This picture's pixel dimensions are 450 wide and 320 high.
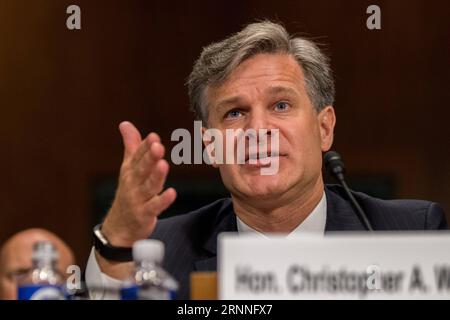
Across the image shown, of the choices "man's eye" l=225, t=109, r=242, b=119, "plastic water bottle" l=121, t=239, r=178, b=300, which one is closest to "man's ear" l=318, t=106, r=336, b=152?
"man's eye" l=225, t=109, r=242, b=119

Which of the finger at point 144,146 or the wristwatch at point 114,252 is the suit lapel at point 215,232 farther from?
the finger at point 144,146

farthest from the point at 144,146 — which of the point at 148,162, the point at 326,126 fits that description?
the point at 326,126

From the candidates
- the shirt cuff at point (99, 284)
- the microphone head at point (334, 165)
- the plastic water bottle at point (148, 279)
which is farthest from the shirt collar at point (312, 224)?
the plastic water bottle at point (148, 279)

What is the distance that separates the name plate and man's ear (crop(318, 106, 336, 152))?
984mm

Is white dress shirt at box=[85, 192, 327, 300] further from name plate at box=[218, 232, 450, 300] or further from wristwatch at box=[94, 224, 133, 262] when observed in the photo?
name plate at box=[218, 232, 450, 300]

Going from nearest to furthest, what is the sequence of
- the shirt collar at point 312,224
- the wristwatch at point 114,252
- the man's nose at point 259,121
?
the wristwatch at point 114,252 → the man's nose at point 259,121 → the shirt collar at point 312,224

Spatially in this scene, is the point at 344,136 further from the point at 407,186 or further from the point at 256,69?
the point at 256,69

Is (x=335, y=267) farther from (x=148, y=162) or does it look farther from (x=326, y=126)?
(x=326, y=126)

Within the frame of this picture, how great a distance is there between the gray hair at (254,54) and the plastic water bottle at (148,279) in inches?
32.7

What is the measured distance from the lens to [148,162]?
1.56m

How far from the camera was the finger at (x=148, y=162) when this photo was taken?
1.52 metres

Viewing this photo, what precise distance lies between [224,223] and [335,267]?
90 cm

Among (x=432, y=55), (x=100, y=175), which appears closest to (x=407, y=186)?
(x=432, y=55)
